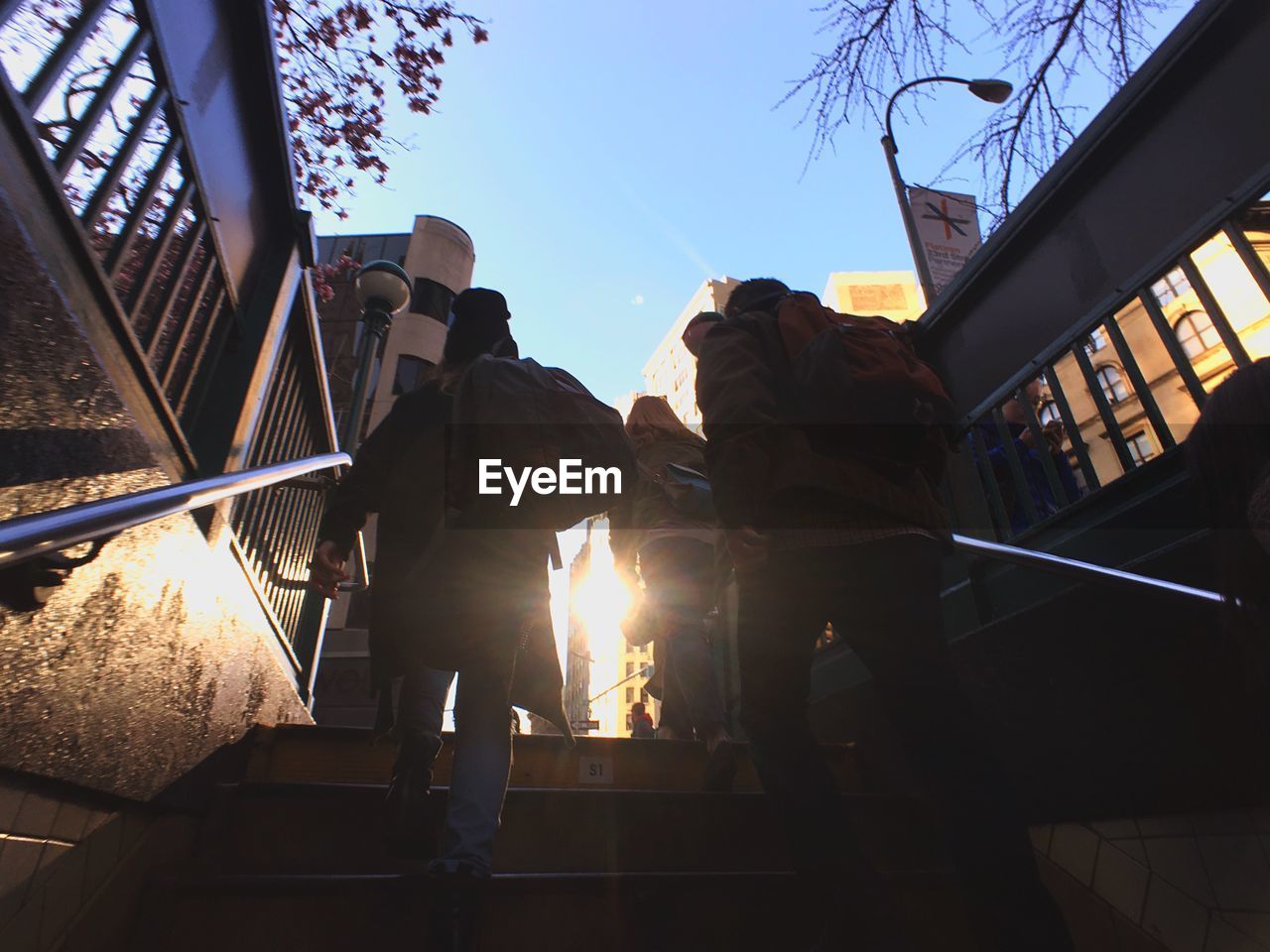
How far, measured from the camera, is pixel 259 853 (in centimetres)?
216

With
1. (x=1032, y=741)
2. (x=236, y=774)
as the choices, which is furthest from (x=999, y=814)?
(x=236, y=774)

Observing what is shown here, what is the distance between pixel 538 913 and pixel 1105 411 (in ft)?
9.34

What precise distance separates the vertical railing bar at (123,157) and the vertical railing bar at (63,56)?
0.88 feet

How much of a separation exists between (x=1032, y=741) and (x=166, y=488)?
8.66 ft

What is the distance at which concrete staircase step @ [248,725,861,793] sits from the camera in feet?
8.68

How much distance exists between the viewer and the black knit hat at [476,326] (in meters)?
2.60

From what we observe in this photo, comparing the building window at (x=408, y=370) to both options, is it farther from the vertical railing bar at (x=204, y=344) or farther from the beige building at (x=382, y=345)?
the vertical railing bar at (x=204, y=344)

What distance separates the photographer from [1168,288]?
3354mm

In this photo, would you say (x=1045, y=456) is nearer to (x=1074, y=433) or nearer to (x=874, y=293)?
(x=1074, y=433)

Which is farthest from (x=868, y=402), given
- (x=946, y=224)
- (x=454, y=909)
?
(x=946, y=224)

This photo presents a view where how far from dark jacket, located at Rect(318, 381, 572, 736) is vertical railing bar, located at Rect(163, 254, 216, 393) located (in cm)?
63

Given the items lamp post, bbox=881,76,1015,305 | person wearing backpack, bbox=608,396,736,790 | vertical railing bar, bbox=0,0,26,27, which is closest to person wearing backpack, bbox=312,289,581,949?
person wearing backpack, bbox=608,396,736,790

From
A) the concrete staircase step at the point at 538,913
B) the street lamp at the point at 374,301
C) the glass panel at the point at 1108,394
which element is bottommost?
the concrete staircase step at the point at 538,913

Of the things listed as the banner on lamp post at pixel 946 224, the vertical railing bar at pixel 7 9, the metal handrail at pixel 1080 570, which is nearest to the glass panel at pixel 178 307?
the vertical railing bar at pixel 7 9
